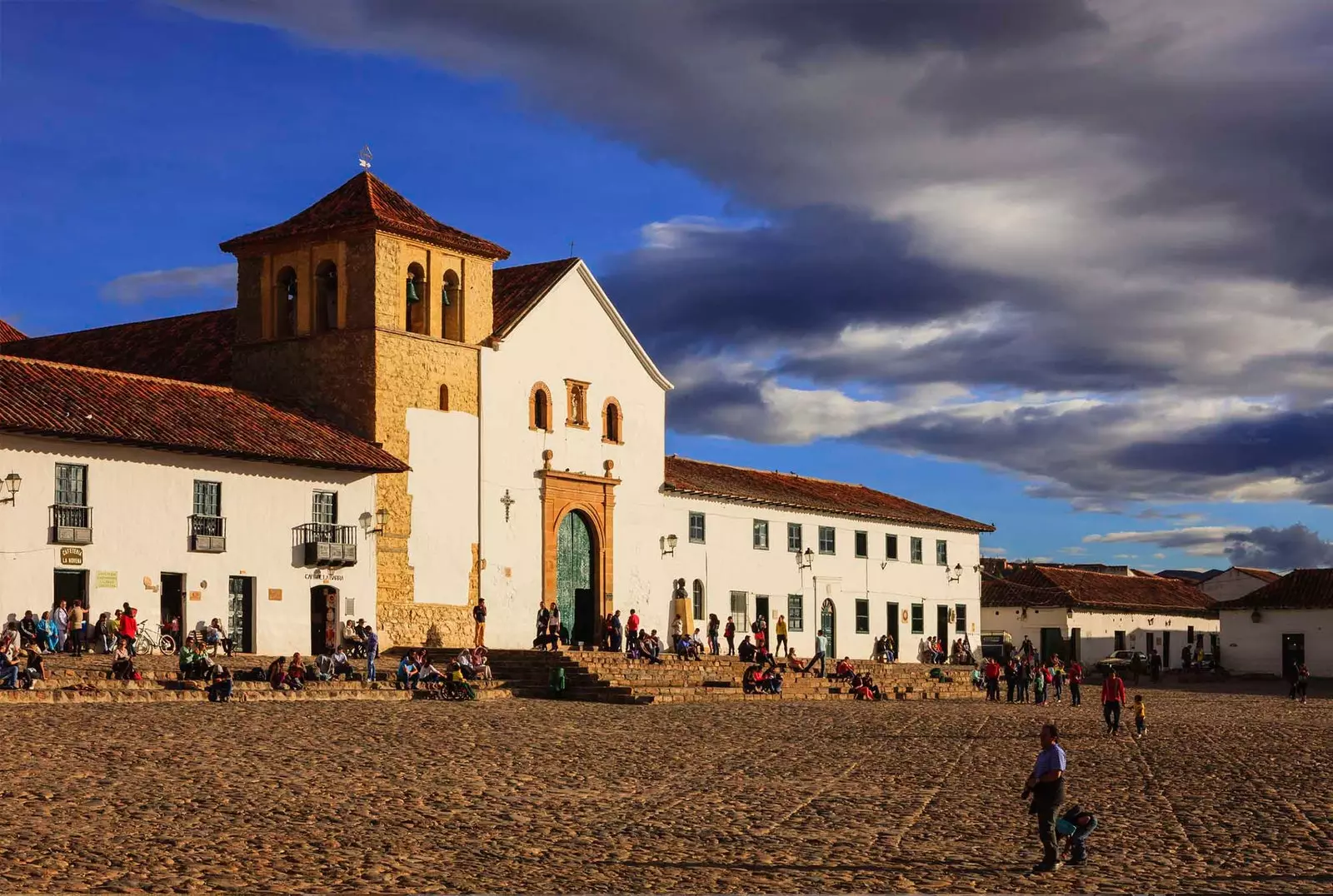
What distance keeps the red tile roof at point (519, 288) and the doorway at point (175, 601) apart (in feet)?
38.5

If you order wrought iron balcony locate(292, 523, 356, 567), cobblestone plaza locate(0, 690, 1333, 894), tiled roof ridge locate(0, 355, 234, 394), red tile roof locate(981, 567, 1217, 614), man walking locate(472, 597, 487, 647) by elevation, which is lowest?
cobblestone plaza locate(0, 690, 1333, 894)

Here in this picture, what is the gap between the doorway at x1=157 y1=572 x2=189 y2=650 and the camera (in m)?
36.5

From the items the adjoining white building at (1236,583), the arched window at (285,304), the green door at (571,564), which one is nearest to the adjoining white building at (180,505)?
the arched window at (285,304)

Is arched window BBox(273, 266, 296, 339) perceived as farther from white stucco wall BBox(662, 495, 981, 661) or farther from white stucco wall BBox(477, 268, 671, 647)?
white stucco wall BBox(662, 495, 981, 661)

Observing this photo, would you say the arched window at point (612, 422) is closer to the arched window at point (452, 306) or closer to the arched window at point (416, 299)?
the arched window at point (452, 306)

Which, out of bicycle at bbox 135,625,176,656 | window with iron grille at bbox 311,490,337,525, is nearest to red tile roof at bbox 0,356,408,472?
window with iron grille at bbox 311,490,337,525

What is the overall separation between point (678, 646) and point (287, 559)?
11.9m

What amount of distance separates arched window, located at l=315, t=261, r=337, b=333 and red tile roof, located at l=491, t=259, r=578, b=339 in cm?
407

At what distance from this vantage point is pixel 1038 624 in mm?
71375

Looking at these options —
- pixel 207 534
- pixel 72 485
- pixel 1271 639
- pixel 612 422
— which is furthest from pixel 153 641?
pixel 1271 639

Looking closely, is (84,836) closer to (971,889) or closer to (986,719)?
(971,889)

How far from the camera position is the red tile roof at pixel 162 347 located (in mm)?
46656

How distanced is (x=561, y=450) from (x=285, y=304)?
317 inches

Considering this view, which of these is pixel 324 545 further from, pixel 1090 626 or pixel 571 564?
pixel 1090 626
